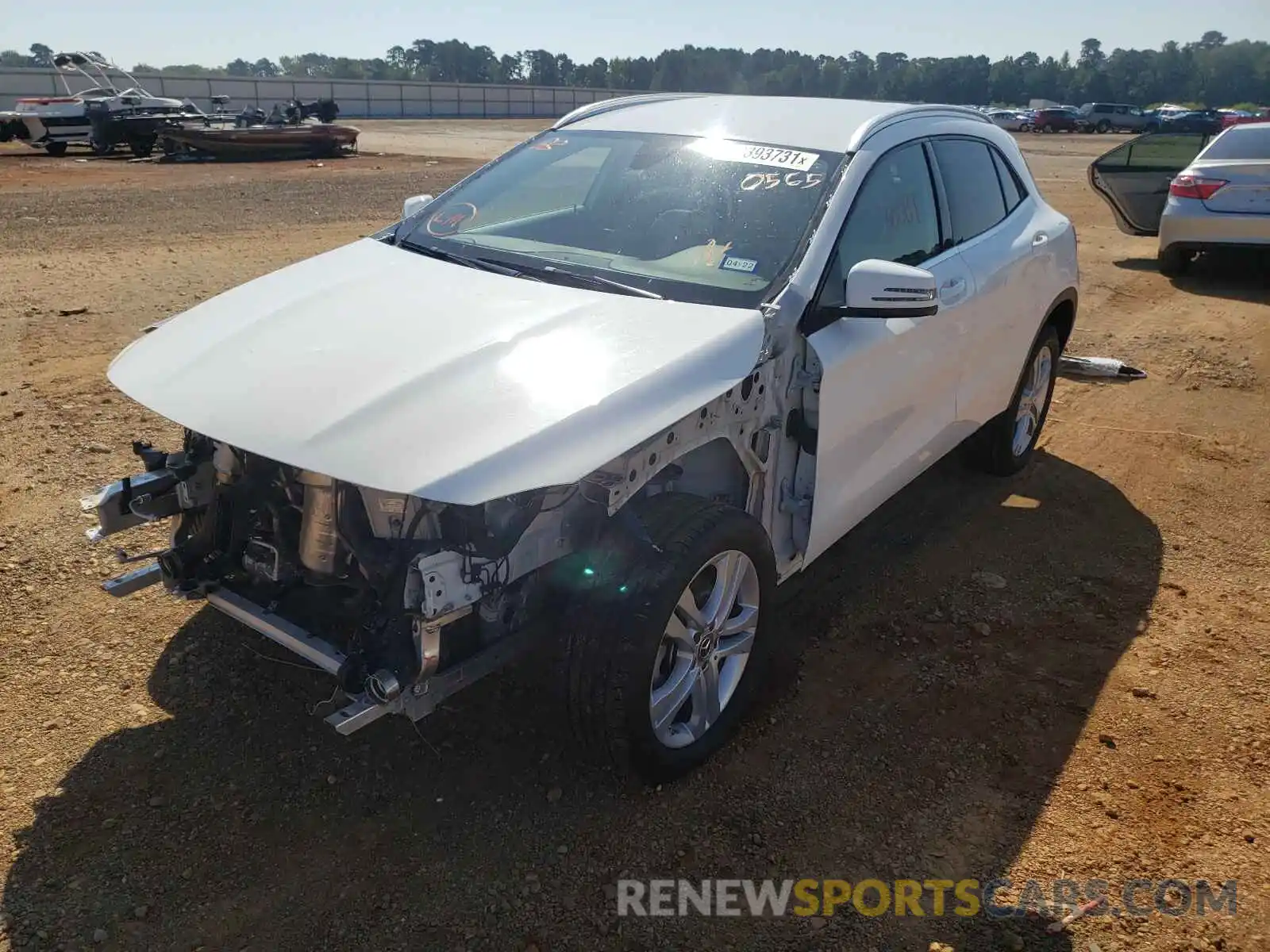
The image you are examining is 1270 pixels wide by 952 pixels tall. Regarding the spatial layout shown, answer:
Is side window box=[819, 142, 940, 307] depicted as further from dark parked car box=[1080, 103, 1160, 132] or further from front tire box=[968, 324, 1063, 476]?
dark parked car box=[1080, 103, 1160, 132]

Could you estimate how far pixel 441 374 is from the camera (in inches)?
107

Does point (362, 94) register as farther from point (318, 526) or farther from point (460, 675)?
point (460, 675)

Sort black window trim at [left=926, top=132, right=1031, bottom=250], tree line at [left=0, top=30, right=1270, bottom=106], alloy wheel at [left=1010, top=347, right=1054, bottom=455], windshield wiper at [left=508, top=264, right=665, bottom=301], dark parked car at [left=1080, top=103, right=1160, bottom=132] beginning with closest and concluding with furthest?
1. windshield wiper at [left=508, top=264, right=665, bottom=301]
2. black window trim at [left=926, top=132, right=1031, bottom=250]
3. alloy wheel at [left=1010, top=347, right=1054, bottom=455]
4. dark parked car at [left=1080, top=103, right=1160, bottom=132]
5. tree line at [left=0, top=30, right=1270, bottom=106]

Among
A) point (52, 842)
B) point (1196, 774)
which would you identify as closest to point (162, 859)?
point (52, 842)

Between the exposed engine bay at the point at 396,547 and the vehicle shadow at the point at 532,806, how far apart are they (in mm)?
501

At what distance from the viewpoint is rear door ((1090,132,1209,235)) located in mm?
11711

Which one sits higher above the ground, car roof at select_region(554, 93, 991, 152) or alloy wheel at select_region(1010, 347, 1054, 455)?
car roof at select_region(554, 93, 991, 152)

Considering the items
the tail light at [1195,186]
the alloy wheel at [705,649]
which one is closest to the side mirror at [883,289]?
the alloy wheel at [705,649]

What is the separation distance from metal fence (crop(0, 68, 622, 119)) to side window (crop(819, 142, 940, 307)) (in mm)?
35668

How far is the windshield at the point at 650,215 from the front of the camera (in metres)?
3.35

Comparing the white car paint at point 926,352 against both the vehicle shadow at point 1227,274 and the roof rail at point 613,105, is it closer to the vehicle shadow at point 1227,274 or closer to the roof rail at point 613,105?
the roof rail at point 613,105

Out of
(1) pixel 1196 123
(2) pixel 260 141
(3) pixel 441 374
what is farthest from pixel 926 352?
(1) pixel 1196 123

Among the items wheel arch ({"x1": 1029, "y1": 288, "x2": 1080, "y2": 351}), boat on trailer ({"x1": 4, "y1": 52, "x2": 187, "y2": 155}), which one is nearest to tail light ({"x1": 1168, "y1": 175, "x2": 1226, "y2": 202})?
wheel arch ({"x1": 1029, "y1": 288, "x2": 1080, "y2": 351})

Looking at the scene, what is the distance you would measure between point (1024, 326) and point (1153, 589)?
1.40m
